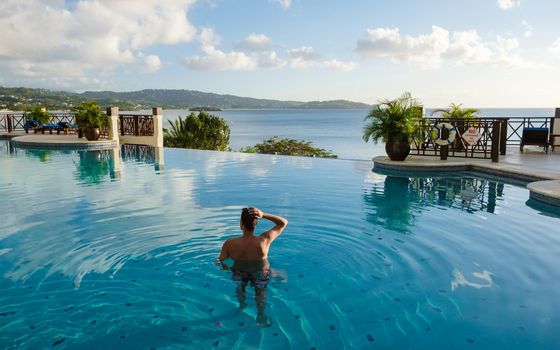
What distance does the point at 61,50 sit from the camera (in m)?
28.4

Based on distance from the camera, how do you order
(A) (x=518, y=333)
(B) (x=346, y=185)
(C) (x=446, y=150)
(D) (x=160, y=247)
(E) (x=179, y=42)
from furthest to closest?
(E) (x=179, y=42) < (C) (x=446, y=150) < (B) (x=346, y=185) < (D) (x=160, y=247) < (A) (x=518, y=333)

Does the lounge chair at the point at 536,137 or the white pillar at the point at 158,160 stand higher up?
the lounge chair at the point at 536,137

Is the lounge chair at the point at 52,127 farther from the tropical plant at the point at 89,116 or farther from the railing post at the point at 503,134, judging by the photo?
the railing post at the point at 503,134

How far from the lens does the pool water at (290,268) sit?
12.4ft

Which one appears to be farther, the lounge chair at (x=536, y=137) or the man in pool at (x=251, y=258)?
the lounge chair at (x=536, y=137)

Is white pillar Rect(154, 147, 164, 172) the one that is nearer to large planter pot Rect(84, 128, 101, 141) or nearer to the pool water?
the pool water

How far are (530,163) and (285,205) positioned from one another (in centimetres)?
801

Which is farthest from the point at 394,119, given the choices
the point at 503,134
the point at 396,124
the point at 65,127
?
the point at 65,127

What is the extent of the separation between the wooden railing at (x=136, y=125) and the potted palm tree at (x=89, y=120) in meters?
1.76

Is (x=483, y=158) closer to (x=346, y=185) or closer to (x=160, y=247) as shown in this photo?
(x=346, y=185)

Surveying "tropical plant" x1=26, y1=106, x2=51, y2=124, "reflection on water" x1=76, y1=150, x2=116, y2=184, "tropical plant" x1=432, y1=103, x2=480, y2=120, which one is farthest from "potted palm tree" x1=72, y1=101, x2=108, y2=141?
"tropical plant" x1=432, y1=103, x2=480, y2=120

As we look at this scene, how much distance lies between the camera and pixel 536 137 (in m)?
15.1

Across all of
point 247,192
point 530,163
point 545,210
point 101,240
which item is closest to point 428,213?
point 545,210

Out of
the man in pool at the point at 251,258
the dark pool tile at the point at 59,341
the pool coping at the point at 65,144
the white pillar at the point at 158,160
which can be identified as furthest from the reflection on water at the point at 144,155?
the dark pool tile at the point at 59,341
